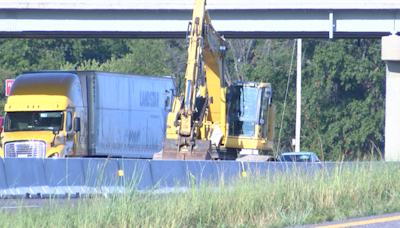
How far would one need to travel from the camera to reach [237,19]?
933 inches

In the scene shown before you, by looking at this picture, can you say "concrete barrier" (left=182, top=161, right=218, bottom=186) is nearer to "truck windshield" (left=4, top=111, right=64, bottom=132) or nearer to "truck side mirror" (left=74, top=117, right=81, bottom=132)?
"truck side mirror" (left=74, top=117, right=81, bottom=132)

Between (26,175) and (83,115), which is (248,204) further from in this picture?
(83,115)

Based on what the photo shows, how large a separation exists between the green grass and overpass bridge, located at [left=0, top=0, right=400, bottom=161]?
12.0 meters

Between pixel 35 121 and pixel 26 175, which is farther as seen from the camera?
pixel 35 121

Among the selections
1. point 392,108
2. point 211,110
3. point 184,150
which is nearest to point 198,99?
point 211,110

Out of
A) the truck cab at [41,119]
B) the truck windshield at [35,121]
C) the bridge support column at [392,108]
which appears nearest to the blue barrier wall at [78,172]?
the truck cab at [41,119]

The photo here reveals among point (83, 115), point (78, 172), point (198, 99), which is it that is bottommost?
point (78, 172)

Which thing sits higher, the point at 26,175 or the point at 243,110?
the point at 243,110

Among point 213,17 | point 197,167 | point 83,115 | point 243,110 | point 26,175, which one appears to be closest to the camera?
point 197,167

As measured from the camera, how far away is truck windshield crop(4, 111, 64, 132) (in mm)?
23016

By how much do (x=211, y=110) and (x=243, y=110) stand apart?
1196 mm

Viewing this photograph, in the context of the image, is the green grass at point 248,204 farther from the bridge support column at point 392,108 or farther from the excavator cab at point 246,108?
the bridge support column at point 392,108

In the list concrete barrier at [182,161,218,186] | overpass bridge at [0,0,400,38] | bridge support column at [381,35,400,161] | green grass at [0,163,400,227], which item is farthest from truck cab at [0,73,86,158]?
green grass at [0,163,400,227]
